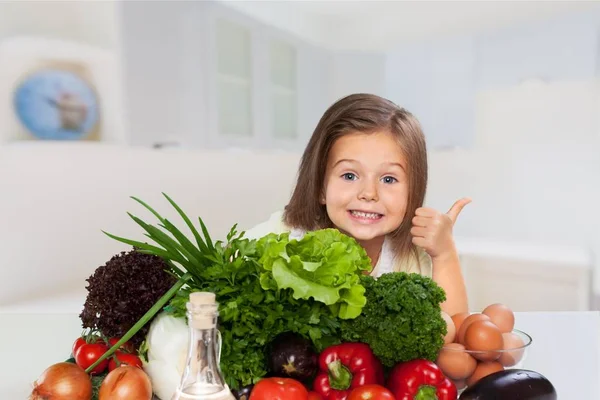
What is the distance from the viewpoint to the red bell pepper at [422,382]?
0.85 meters

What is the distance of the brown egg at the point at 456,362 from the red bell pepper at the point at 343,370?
0.10 meters

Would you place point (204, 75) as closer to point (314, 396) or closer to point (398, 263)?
point (398, 263)

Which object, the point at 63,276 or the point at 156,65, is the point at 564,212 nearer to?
the point at 156,65

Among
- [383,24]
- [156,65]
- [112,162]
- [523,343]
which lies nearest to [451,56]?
[383,24]

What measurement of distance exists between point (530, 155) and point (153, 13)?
7.76 ft

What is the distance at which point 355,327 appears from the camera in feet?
2.99

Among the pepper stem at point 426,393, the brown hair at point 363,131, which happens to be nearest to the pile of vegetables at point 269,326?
the pepper stem at point 426,393

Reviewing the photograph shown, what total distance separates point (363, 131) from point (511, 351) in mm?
617

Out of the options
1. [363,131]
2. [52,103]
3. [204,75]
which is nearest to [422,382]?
[363,131]

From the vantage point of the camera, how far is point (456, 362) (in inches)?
35.3

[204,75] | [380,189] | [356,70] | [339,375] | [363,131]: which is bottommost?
[339,375]

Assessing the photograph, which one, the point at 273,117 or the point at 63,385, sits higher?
the point at 273,117

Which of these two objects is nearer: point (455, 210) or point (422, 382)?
point (422, 382)

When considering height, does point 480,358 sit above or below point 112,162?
below
